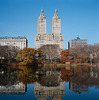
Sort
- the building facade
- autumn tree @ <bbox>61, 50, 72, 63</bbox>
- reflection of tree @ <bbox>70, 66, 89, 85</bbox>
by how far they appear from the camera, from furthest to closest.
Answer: the building facade < autumn tree @ <bbox>61, 50, 72, 63</bbox> < reflection of tree @ <bbox>70, 66, 89, 85</bbox>

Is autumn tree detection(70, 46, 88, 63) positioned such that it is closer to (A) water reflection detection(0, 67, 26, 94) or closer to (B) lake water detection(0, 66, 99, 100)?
(B) lake water detection(0, 66, 99, 100)

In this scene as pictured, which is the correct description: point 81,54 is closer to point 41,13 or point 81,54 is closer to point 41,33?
point 41,33

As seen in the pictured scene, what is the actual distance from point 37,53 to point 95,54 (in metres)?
21.9

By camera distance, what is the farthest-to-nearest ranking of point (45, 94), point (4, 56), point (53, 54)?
1. point (53, 54)
2. point (4, 56)
3. point (45, 94)

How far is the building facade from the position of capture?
104 m

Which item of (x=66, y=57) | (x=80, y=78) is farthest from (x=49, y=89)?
(x=66, y=57)

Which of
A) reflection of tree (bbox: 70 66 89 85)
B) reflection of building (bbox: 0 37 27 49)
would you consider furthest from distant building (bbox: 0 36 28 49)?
reflection of tree (bbox: 70 66 89 85)

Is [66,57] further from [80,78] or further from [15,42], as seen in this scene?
[15,42]

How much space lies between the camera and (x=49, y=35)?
105062 millimetres

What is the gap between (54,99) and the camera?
6973mm

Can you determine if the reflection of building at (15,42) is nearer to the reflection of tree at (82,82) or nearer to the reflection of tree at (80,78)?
the reflection of tree at (80,78)

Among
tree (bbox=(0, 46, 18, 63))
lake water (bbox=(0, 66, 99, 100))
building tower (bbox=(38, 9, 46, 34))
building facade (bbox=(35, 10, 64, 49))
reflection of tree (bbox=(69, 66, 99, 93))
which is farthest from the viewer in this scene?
building tower (bbox=(38, 9, 46, 34))

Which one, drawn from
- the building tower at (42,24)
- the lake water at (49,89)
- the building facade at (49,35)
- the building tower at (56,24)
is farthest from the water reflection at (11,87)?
the building tower at (42,24)

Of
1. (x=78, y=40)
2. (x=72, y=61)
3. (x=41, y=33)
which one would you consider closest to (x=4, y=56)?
(x=72, y=61)
